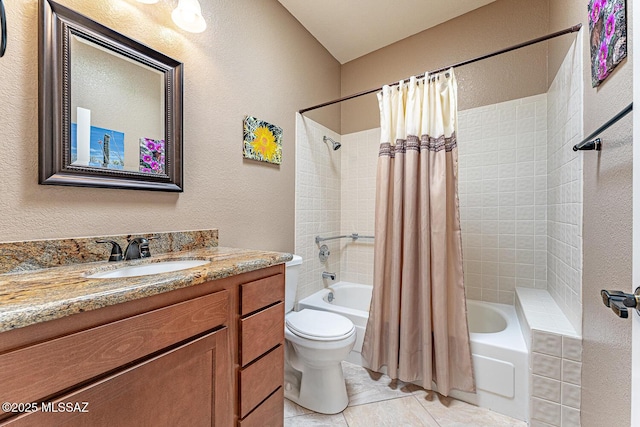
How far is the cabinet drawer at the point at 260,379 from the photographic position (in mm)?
987

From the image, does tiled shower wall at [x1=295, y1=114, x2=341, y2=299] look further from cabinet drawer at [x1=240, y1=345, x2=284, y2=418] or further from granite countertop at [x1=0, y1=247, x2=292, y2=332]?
granite countertop at [x1=0, y1=247, x2=292, y2=332]

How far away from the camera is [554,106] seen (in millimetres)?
1720

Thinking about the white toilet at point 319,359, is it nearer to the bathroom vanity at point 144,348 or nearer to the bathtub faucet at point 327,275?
the bathroom vanity at point 144,348

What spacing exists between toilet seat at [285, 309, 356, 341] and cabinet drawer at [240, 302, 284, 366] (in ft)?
1.05

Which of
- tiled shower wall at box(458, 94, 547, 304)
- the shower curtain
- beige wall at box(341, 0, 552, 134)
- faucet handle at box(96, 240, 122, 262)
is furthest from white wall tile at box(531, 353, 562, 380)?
faucet handle at box(96, 240, 122, 262)

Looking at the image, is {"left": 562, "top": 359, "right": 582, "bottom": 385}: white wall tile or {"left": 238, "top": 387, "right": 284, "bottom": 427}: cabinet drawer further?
{"left": 562, "top": 359, "right": 582, "bottom": 385}: white wall tile

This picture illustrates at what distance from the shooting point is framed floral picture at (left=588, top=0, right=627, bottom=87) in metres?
0.84

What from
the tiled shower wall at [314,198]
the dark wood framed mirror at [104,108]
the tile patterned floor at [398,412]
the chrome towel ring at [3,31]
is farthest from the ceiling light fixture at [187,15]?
the tile patterned floor at [398,412]

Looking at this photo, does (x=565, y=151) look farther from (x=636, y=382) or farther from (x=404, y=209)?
(x=636, y=382)

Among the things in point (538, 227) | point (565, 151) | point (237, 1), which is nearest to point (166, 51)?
point (237, 1)

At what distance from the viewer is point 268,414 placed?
3.65ft

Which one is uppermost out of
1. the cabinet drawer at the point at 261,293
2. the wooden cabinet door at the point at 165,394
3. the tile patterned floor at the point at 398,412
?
the cabinet drawer at the point at 261,293

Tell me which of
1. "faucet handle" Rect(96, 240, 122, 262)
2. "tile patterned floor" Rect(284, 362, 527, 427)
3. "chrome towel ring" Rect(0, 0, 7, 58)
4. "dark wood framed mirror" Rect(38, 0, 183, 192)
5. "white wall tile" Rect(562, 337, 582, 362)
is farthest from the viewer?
"tile patterned floor" Rect(284, 362, 527, 427)

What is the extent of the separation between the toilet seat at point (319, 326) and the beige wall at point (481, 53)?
73.5 inches
